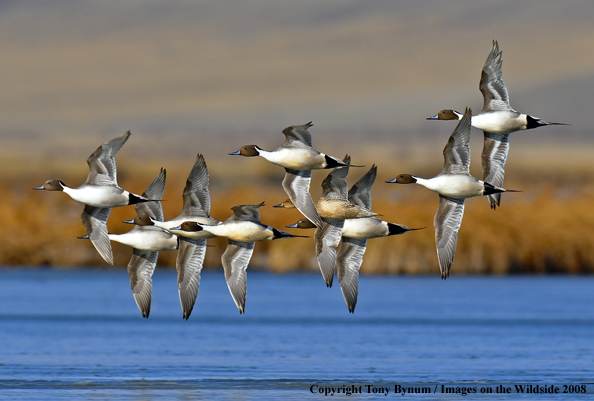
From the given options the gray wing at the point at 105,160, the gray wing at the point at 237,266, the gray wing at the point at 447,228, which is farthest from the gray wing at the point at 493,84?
the gray wing at the point at 105,160

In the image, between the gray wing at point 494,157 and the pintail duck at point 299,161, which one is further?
the pintail duck at point 299,161

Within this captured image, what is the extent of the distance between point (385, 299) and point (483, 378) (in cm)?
1455

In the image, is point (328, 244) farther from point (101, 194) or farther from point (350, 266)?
point (101, 194)

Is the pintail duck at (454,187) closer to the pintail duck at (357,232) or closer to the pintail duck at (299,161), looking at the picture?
the pintail duck at (357,232)

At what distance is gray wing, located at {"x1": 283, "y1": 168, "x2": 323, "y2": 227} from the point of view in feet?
24.5

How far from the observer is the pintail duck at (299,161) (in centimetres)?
777

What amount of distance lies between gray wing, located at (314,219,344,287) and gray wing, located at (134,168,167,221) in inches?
52.2

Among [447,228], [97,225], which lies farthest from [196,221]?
[447,228]

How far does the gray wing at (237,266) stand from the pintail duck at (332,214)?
0.54 metres

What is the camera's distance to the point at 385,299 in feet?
102

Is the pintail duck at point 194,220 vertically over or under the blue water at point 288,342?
over

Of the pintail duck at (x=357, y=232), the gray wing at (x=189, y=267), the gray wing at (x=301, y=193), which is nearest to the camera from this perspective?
the gray wing at (x=301, y=193)

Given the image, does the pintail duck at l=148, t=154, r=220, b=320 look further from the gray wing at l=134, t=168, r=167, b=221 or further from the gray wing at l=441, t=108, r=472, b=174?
the gray wing at l=441, t=108, r=472, b=174

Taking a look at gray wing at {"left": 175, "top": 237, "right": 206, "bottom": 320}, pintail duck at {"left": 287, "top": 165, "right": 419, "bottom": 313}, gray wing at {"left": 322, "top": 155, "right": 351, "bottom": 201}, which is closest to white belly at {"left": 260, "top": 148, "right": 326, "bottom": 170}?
pintail duck at {"left": 287, "top": 165, "right": 419, "bottom": 313}
